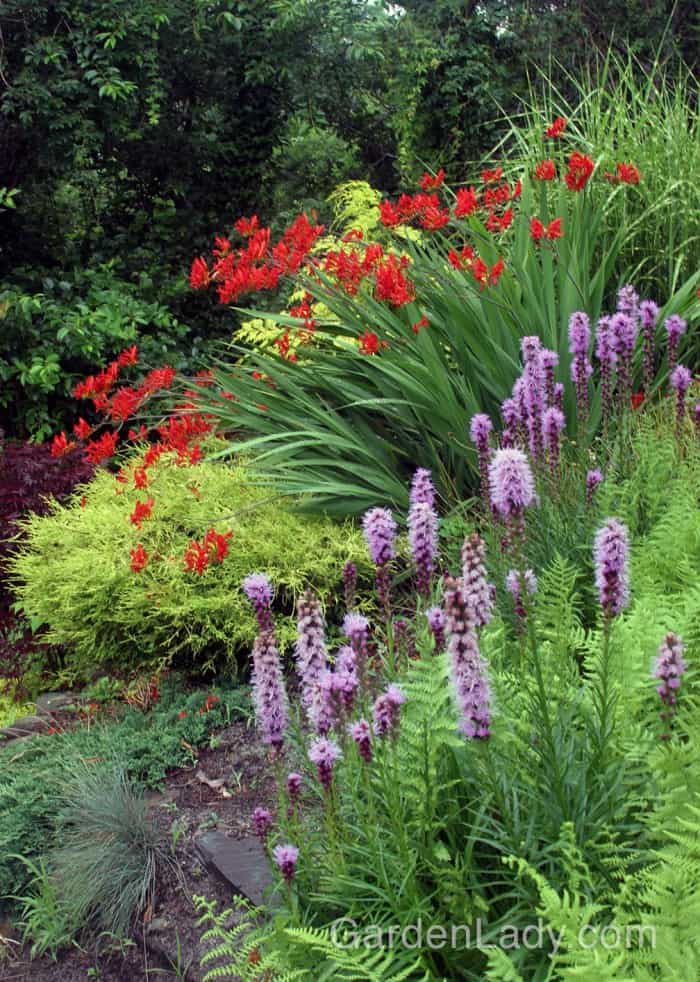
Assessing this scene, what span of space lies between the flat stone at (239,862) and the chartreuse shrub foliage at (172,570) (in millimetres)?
952

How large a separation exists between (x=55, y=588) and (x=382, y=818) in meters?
2.59

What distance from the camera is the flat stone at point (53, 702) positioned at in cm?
393

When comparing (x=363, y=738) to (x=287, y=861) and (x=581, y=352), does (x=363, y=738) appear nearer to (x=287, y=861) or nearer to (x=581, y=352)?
(x=287, y=861)

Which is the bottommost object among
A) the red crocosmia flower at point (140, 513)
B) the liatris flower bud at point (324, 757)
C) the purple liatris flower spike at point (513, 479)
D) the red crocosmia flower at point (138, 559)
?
the red crocosmia flower at point (138, 559)

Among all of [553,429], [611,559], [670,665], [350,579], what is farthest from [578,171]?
[670,665]

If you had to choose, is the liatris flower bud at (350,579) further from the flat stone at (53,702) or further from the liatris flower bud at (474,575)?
the flat stone at (53,702)

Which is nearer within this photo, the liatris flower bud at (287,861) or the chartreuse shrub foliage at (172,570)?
the liatris flower bud at (287,861)

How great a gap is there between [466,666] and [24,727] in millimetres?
2824

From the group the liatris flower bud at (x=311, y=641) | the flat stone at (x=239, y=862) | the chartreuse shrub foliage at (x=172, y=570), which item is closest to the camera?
the liatris flower bud at (x=311, y=641)

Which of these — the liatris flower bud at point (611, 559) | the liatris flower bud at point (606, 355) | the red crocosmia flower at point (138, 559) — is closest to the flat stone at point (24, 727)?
the red crocosmia flower at point (138, 559)

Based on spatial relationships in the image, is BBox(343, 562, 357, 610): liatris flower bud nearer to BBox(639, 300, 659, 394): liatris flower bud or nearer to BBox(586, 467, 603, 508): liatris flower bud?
BBox(586, 467, 603, 508): liatris flower bud

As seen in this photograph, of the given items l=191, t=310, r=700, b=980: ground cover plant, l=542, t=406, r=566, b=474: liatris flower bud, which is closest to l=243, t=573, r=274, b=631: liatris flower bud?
l=191, t=310, r=700, b=980: ground cover plant

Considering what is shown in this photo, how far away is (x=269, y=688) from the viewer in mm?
1786

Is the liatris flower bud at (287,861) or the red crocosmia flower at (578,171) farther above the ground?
the red crocosmia flower at (578,171)
